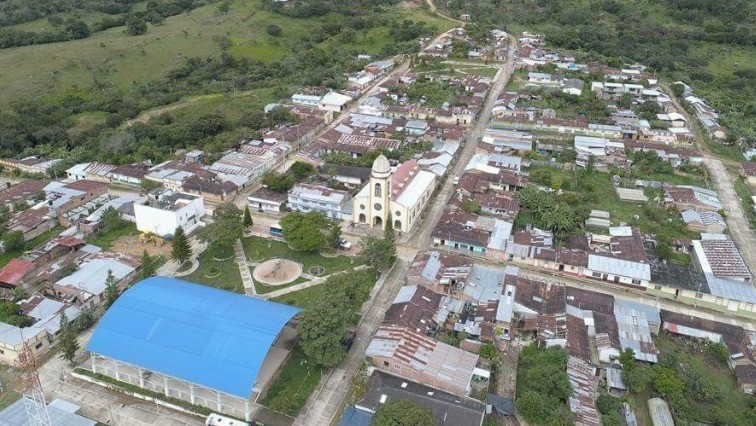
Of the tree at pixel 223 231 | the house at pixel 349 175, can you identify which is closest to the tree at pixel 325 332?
the tree at pixel 223 231

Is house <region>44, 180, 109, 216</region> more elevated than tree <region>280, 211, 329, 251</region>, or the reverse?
tree <region>280, 211, 329, 251</region>

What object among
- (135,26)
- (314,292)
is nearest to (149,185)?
(314,292)

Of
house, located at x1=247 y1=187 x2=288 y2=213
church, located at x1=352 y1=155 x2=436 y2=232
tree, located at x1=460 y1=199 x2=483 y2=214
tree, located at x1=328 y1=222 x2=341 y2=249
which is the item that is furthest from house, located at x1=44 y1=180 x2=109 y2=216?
tree, located at x1=460 y1=199 x2=483 y2=214

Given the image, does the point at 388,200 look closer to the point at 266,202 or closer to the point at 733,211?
the point at 266,202

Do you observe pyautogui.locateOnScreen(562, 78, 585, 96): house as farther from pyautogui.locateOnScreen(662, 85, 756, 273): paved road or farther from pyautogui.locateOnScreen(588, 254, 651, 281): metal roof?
pyautogui.locateOnScreen(588, 254, 651, 281): metal roof

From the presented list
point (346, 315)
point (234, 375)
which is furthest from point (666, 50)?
point (234, 375)

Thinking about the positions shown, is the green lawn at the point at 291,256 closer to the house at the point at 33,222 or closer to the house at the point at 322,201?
the house at the point at 322,201

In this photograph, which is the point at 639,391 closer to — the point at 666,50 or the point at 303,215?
the point at 303,215
